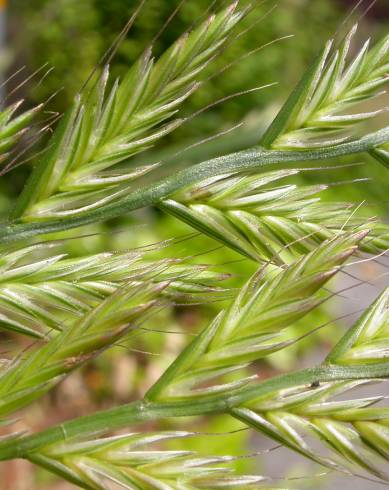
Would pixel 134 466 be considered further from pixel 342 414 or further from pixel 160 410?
pixel 342 414

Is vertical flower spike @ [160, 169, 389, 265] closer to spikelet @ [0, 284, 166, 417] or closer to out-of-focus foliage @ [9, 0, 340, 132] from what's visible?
spikelet @ [0, 284, 166, 417]

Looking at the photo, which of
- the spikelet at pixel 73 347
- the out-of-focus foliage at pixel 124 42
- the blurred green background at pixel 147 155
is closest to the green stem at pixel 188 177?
the spikelet at pixel 73 347

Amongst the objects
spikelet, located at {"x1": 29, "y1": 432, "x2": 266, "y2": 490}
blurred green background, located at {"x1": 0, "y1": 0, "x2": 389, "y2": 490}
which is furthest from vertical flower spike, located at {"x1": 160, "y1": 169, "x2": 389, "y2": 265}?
blurred green background, located at {"x1": 0, "y1": 0, "x2": 389, "y2": 490}

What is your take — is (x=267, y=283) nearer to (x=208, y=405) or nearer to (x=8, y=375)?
(x=208, y=405)

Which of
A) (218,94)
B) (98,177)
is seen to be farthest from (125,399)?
(98,177)

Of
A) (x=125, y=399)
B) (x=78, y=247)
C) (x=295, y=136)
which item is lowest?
(x=295, y=136)

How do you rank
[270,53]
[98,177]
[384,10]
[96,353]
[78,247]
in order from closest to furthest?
[96,353] < [98,177] < [78,247] < [270,53] < [384,10]

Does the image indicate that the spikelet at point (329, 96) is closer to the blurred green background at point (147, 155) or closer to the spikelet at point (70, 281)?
the spikelet at point (70, 281)
